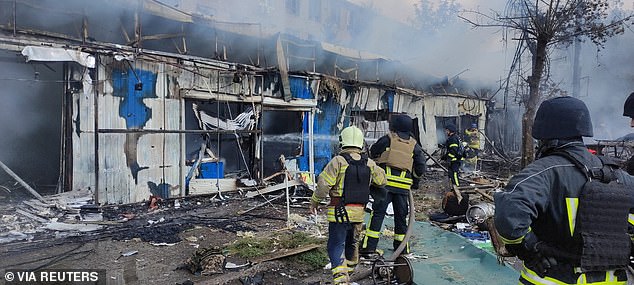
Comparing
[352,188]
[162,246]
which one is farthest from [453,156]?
[162,246]

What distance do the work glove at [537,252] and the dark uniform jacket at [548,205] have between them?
40 mm

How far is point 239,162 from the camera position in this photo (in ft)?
36.7

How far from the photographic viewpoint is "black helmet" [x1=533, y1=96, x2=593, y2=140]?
230 cm

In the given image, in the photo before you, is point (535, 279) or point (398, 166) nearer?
point (535, 279)

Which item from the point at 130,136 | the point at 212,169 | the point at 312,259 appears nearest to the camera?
the point at 312,259

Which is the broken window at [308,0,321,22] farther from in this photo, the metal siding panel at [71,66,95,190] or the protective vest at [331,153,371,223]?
the protective vest at [331,153,371,223]

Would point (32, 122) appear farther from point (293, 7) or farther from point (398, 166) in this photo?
point (293, 7)

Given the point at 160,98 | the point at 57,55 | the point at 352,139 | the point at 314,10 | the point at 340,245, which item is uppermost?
the point at 314,10

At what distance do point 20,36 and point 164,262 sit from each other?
4843mm

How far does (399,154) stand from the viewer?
5.36 meters

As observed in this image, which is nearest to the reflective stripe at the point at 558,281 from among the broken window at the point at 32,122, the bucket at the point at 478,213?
the bucket at the point at 478,213

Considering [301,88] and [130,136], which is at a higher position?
[301,88]

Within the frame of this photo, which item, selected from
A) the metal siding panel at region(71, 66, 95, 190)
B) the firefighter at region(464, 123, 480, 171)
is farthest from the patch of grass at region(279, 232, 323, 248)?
the firefighter at region(464, 123, 480, 171)

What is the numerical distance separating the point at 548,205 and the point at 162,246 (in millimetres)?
5213
